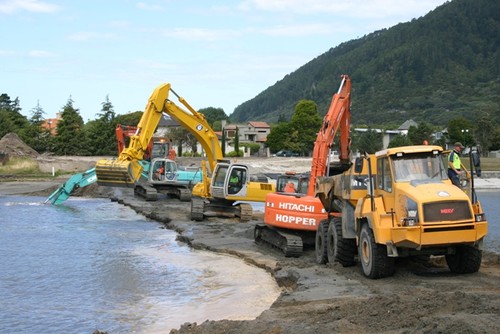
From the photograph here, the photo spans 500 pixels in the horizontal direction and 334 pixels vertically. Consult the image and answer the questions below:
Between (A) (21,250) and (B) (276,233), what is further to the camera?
(A) (21,250)

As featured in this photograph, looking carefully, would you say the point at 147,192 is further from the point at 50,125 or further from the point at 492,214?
the point at 50,125

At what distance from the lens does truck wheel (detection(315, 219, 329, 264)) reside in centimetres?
1525

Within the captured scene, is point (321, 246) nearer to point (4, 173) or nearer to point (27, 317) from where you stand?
point (27, 317)

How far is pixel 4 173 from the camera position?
223ft

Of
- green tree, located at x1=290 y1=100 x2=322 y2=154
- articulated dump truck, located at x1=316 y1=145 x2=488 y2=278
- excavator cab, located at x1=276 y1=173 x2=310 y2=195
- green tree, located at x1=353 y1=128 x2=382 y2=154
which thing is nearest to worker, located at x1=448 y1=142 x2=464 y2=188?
articulated dump truck, located at x1=316 y1=145 x2=488 y2=278

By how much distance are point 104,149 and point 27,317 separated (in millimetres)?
81540

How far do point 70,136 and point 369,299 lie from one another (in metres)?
84.0

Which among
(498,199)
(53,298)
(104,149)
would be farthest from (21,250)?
(104,149)

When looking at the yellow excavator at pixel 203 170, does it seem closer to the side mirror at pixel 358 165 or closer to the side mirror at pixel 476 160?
the side mirror at pixel 358 165

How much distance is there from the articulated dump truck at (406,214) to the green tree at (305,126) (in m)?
77.6

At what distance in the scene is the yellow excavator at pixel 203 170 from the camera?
1017 inches

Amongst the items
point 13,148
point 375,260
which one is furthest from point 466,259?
point 13,148

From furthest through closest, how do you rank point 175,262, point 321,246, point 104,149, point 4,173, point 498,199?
point 104,149
point 4,173
point 498,199
point 175,262
point 321,246

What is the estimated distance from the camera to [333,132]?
20.7 metres
